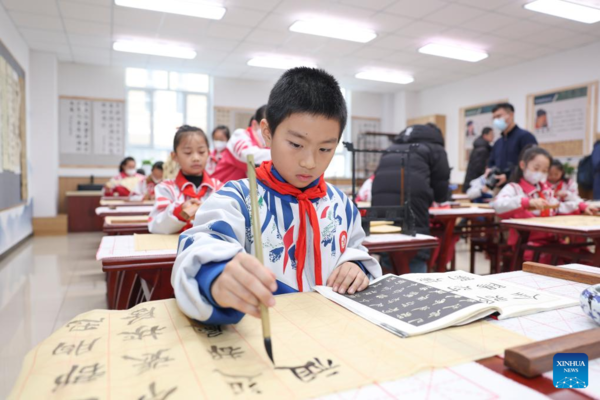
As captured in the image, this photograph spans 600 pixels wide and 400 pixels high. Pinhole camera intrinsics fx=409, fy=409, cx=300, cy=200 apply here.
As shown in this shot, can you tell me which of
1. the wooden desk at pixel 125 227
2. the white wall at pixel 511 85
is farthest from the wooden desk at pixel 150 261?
the white wall at pixel 511 85

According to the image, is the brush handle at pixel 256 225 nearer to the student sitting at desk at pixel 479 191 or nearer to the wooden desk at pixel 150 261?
the wooden desk at pixel 150 261

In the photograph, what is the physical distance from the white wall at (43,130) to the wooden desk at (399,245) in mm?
6552

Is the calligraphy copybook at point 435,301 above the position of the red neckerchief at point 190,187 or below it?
below

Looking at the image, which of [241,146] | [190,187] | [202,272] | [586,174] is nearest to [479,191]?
[586,174]

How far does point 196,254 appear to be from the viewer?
0.65 m

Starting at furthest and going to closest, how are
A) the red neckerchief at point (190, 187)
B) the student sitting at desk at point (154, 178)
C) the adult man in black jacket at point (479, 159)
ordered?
the adult man in black jacket at point (479, 159)
the student sitting at desk at point (154, 178)
the red neckerchief at point (190, 187)

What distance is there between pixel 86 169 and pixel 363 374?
8026mm

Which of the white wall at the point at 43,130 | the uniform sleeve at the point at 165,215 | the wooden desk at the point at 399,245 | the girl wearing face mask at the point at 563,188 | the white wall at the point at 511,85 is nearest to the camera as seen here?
the wooden desk at the point at 399,245

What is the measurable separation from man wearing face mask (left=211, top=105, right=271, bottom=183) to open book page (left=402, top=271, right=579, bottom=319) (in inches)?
59.5

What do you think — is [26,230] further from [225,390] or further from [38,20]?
[225,390]

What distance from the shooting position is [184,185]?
7.27ft

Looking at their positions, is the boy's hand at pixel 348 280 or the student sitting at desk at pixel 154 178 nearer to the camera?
the boy's hand at pixel 348 280

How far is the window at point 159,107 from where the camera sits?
304 inches

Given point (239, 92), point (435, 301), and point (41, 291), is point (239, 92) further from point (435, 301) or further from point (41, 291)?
point (435, 301)
